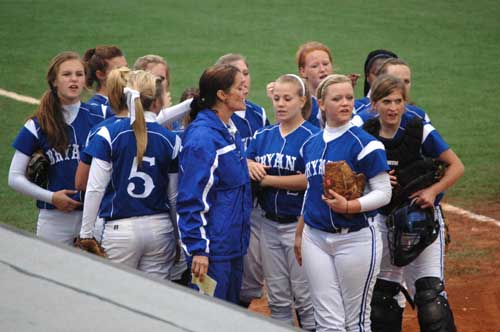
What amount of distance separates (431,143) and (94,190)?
5.96 feet

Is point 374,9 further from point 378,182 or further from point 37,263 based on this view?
point 37,263

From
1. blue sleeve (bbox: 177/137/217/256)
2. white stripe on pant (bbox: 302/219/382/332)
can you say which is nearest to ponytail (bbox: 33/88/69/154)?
blue sleeve (bbox: 177/137/217/256)

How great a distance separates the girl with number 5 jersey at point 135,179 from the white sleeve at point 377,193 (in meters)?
0.98

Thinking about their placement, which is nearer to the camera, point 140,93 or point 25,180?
point 140,93

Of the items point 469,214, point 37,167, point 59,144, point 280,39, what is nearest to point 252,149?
point 59,144

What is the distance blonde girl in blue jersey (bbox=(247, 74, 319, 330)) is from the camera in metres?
5.14

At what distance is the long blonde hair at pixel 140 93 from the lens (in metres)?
4.70

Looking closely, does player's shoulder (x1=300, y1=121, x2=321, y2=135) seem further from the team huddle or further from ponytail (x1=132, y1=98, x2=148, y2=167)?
ponytail (x1=132, y1=98, x2=148, y2=167)

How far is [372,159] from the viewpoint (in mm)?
4695

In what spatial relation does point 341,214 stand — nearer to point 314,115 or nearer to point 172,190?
point 172,190

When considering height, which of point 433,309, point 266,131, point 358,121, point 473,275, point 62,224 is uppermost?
point 358,121

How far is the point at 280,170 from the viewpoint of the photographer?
5.18 metres

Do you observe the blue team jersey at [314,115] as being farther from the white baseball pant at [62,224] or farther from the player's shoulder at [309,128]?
the white baseball pant at [62,224]

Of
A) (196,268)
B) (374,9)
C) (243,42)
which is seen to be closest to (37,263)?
(196,268)
